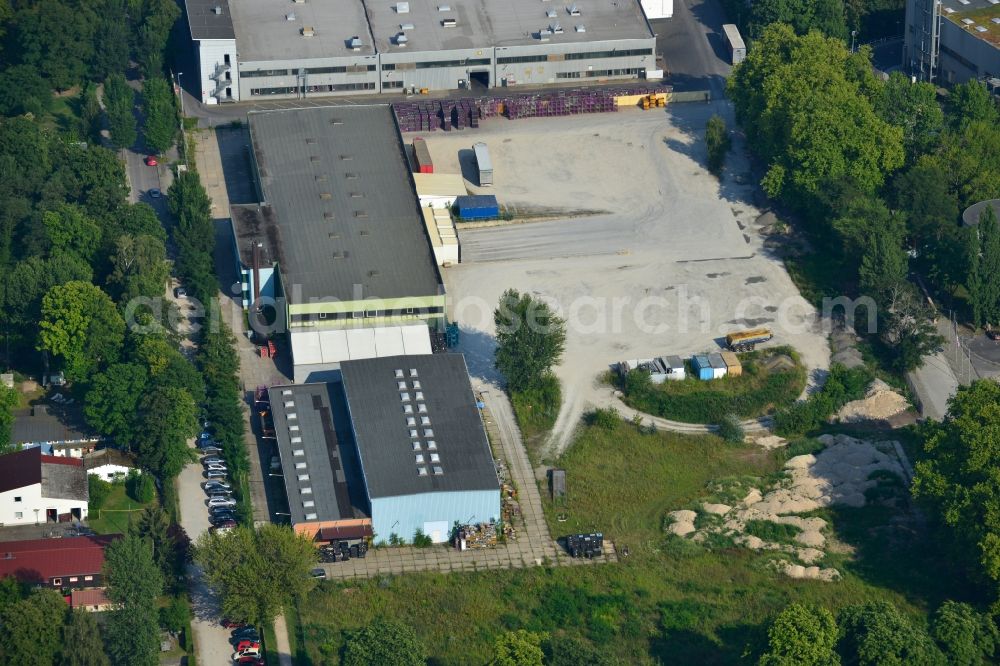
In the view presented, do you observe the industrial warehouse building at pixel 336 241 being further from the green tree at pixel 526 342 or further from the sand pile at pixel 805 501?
the sand pile at pixel 805 501

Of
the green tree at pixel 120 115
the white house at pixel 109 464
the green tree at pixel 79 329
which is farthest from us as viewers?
the green tree at pixel 120 115

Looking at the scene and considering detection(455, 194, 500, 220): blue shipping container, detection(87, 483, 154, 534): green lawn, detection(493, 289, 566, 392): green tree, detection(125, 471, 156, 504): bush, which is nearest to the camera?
detection(87, 483, 154, 534): green lawn

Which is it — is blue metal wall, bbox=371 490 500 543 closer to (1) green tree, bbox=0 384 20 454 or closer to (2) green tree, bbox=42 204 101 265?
(1) green tree, bbox=0 384 20 454

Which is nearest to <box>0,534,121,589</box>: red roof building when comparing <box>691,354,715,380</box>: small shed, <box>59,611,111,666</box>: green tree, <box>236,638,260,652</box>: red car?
<box>59,611,111,666</box>: green tree

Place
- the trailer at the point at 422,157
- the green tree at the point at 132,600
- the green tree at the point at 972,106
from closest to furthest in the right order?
the green tree at the point at 132,600 < the trailer at the point at 422,157 < the green tree at the point at 972,106

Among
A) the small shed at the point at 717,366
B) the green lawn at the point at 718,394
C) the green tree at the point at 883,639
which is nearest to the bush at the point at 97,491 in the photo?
the green lawn at the point at 718,394

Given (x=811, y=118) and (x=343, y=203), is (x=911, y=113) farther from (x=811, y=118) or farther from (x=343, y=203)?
(x=343, y=203)
